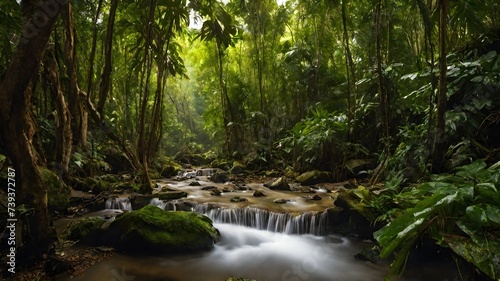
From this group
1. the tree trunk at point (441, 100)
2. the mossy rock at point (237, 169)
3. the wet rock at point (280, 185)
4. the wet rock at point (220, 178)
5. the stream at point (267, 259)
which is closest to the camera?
Result: the stream at point (267, 259)

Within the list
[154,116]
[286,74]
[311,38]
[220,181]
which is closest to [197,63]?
[286,74]

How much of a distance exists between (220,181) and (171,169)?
3.34 m

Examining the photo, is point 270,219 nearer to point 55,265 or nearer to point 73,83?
point 55,265

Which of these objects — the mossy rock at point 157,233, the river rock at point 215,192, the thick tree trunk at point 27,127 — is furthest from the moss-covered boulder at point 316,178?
the thick tree trunk at point 27,127

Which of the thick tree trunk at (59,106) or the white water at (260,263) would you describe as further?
the thick tree trunk at (59,106)

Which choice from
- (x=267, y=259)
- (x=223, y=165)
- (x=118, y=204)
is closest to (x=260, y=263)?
(x=267, y=259)

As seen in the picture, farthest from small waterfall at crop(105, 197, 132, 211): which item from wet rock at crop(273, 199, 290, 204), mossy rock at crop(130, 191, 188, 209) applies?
wet rock at crop(273, 199, 290, 204)

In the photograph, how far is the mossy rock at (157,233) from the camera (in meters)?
4.78

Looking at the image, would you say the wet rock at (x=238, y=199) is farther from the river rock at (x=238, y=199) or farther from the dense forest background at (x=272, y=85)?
the dense forest background at (x=272, y=85)

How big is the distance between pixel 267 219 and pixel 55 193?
4.44m

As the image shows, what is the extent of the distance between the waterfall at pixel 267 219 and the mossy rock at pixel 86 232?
2.11 metres

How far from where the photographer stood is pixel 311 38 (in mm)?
14789

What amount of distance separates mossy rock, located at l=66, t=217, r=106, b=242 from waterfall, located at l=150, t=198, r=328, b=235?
2.11m

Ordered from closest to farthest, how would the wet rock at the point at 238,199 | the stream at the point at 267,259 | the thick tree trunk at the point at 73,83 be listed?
the stream at the point at 267,259
the thick tree trunk at the point at 73,83
the wet rock at the point at 238,199
